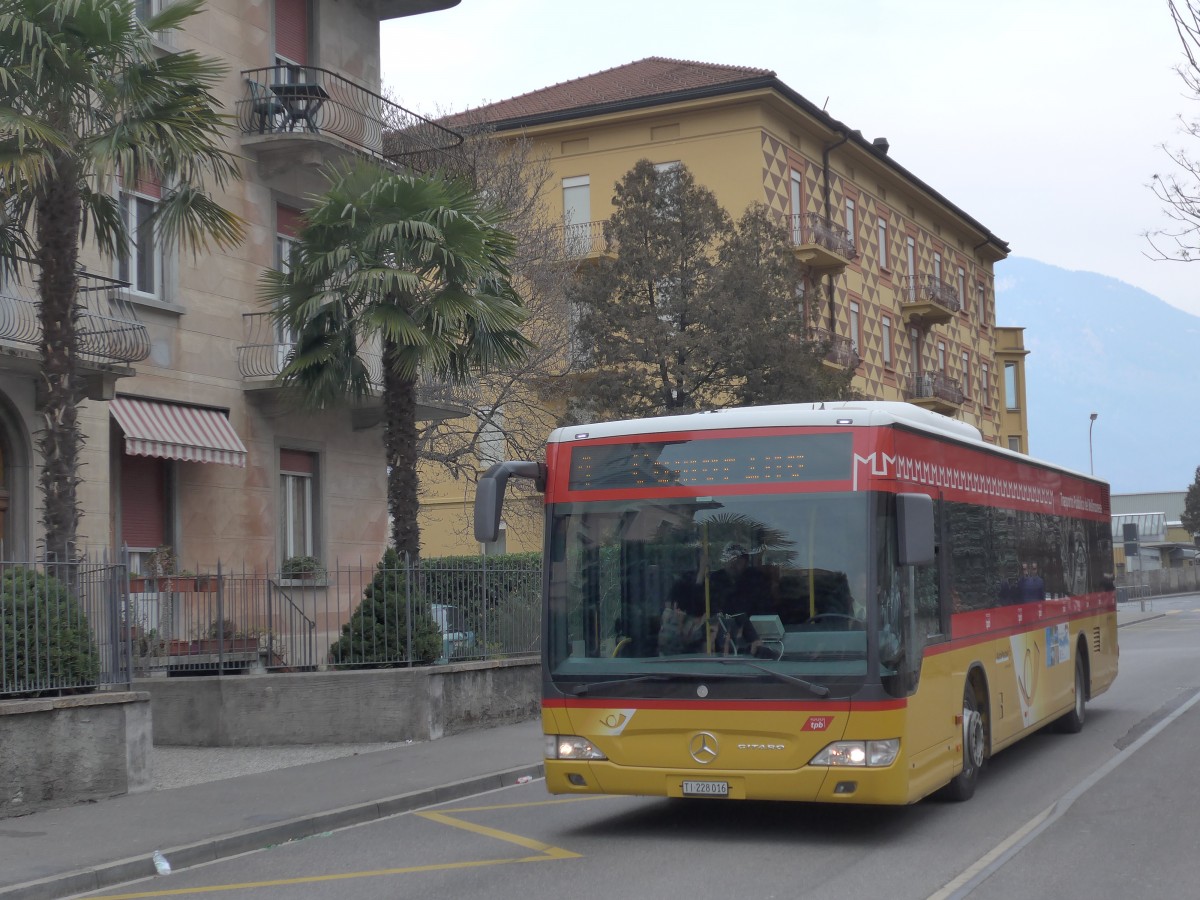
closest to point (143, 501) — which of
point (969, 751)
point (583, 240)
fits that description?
point (969, 751)

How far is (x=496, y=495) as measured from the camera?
10.1m

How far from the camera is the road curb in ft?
30.5

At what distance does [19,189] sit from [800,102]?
3021cm

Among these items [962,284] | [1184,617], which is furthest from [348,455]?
[962,284]

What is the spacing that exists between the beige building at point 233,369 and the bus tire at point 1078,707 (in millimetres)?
11028

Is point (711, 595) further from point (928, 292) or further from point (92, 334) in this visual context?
point (928, 292)

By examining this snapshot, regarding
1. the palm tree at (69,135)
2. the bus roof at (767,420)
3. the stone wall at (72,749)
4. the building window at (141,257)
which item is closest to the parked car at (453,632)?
the stone wall at (72,749)

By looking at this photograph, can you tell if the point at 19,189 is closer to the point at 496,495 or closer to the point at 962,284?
the point at 496,495

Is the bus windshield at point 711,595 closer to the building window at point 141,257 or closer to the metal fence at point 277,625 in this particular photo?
the metal fence at point 277,625

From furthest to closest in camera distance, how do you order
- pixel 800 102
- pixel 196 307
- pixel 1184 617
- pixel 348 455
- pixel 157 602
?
1. pixel 1184 617
2. pixel 800 102
3. pixel 348 455
4. pixel 196 307
5. pixel 157 602

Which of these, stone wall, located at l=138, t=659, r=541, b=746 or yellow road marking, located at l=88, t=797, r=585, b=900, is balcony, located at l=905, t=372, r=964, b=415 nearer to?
stone wall, located at l=138, t=659, r=541, b=746

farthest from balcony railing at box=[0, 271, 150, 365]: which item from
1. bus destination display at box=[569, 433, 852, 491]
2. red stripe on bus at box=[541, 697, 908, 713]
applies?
red stripe on bus at box=[541, 697, 908, 713]

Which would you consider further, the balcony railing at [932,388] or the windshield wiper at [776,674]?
the balcony railing at [932,388]

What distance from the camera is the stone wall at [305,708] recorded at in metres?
17.0
